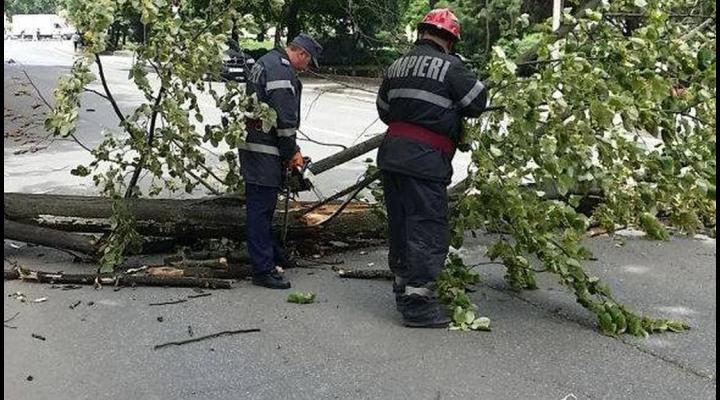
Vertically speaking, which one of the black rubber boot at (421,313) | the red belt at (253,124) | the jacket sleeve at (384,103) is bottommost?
the black rubber boot at (421,313)

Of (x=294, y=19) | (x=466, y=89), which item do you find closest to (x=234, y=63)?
(x=466, y=89)

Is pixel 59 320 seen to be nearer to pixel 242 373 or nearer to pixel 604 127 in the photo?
pixel 242 373

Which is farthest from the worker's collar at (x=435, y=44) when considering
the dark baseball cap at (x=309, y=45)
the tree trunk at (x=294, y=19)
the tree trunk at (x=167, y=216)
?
the tree trunk at (x=294, y=19)

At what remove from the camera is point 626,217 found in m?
5.26

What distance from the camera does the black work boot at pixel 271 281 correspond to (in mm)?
5520

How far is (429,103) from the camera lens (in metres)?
4.63

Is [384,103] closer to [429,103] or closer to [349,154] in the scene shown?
[429,103]

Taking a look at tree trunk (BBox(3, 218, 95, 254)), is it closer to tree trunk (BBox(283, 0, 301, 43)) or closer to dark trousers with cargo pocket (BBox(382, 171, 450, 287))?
dark trousers with cargo pocket (BBox(382, 171, 450, 287))

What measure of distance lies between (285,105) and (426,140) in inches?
43.4

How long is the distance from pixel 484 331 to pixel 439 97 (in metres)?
1.38

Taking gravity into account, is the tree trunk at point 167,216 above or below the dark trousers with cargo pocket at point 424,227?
below

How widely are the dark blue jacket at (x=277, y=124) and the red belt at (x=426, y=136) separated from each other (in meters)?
0.89

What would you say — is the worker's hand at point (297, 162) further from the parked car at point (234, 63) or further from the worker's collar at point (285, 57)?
the parked car at point (234, 63)

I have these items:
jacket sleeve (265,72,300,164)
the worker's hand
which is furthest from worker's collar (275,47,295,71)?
the worker's hand
